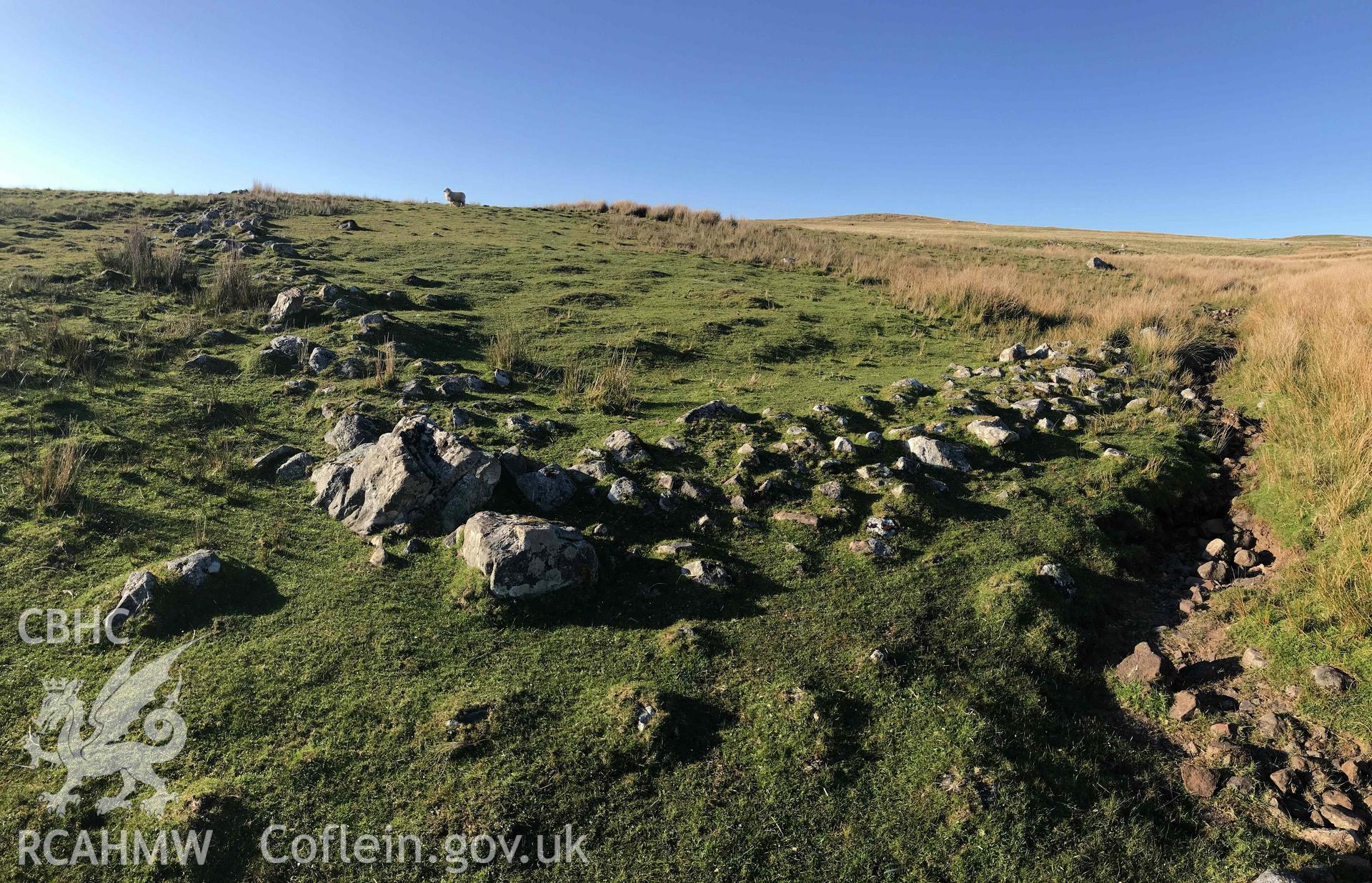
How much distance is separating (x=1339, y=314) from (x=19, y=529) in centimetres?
1903

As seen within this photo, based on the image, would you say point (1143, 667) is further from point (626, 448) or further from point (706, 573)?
point (626, 448)

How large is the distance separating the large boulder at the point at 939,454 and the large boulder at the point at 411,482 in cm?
517

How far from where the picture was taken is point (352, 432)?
7.91 metres

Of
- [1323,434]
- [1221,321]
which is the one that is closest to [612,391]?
[1323,434]

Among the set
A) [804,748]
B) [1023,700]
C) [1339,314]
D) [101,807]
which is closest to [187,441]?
[101,807]

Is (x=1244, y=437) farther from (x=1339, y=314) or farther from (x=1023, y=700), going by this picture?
(x=1023, y=700)

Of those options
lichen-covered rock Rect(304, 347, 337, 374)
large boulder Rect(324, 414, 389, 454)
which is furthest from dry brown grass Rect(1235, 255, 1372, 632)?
lichen-covered rock Rect(304, 347, 337, 374)

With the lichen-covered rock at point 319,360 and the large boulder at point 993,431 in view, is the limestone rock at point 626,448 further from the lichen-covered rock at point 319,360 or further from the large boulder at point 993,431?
the lichen-covered rock at point 319,360

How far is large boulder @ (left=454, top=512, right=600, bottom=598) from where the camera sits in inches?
215

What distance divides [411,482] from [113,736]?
293 cm

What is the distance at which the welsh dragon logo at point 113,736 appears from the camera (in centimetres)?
372

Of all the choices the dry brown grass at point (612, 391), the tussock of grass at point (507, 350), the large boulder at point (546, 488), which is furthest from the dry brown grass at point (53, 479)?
the dry brown grass at point (612, 391)

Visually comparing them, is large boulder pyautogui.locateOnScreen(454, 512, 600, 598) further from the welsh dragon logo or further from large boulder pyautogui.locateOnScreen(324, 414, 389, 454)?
large boulder pyautogui.locateOnScreen(324, 414, 389, 454)

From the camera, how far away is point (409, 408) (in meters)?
8.92
